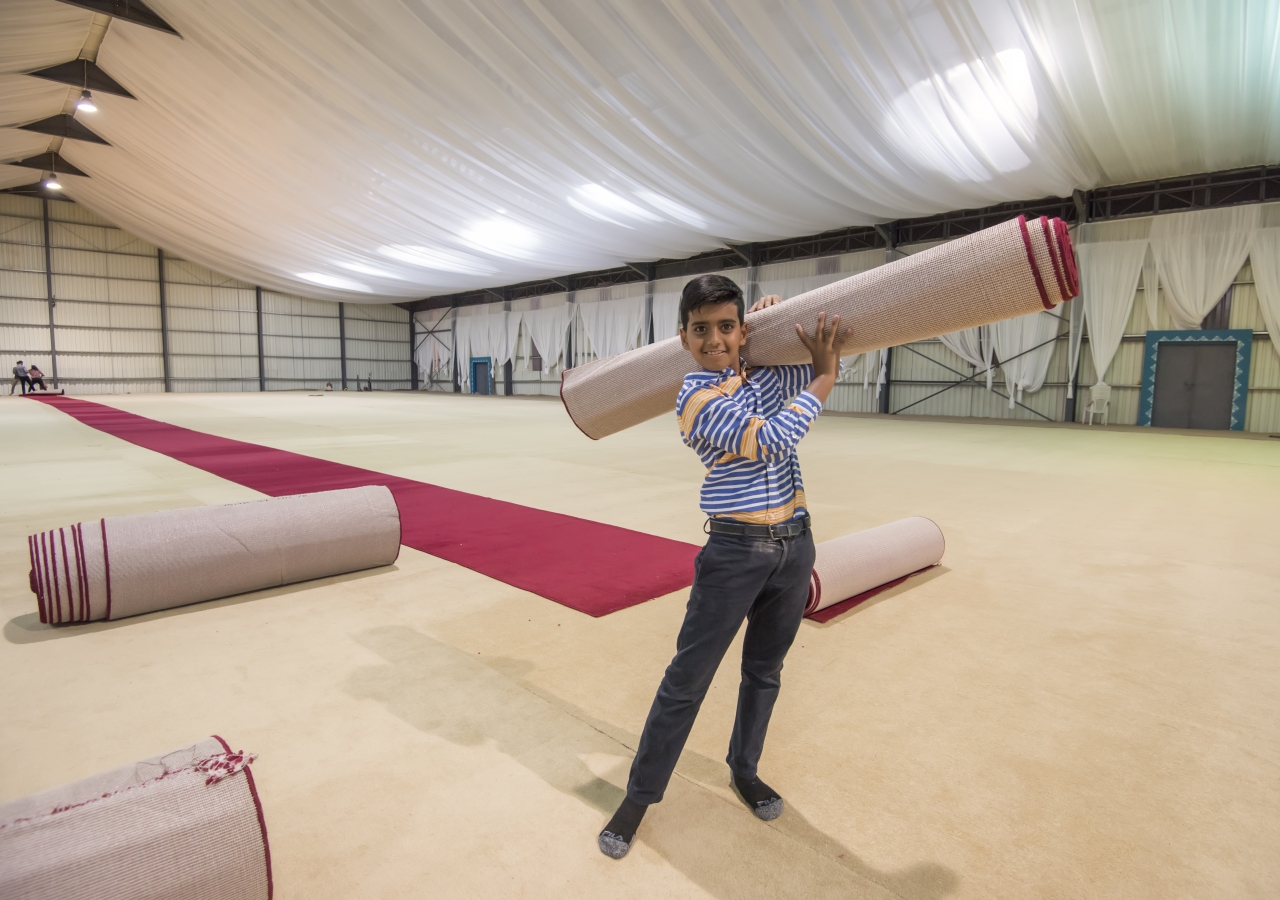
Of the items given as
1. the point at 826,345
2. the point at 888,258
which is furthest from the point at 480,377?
the point at 826,345

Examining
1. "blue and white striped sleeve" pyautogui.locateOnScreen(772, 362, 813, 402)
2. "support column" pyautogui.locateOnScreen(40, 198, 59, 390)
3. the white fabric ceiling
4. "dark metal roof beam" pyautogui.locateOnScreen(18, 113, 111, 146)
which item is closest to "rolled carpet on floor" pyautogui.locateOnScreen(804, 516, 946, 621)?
"blue and white striped sleeve" pyautogui.locateOnScreen(772, 362, 813, 402)

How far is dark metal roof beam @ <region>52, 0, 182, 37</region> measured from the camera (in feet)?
36.1

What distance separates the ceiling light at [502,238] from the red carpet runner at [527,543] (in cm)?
1140

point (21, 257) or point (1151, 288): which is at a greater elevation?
point (21, 257)

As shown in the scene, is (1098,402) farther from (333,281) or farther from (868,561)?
(333,281)

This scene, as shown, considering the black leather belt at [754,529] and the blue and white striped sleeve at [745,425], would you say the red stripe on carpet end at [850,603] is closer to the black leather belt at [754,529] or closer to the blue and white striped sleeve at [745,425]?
the black leather belt at [754,529]

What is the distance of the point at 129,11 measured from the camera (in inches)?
444

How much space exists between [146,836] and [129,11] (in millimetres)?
14810

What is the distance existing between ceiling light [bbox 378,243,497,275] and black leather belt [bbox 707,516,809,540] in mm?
20560

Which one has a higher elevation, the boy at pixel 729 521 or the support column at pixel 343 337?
the support column at pixel 343 337

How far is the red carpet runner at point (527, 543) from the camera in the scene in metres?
3.73

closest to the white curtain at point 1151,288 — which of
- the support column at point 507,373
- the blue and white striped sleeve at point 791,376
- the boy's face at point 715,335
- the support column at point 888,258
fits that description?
the support column at point 888,258

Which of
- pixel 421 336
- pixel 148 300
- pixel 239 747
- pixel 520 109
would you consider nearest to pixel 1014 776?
pixel 239 747

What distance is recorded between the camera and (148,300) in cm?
2816
